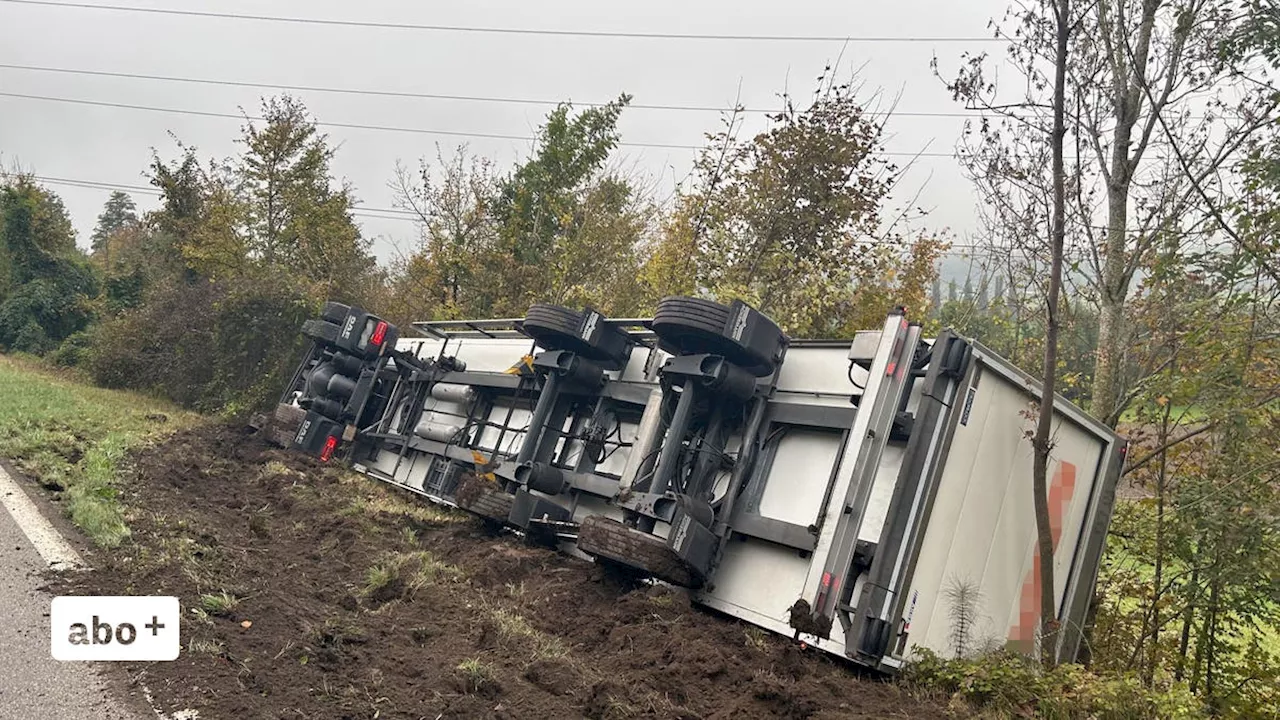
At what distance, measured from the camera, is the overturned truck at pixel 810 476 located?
4762 millimetres

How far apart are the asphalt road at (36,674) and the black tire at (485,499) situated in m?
3.19

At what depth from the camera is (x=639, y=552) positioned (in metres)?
5.38

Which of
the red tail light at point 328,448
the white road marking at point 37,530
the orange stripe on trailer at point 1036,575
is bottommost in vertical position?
the white road marking at point 37,530

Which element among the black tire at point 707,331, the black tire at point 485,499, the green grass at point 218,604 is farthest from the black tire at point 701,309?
the green grass at point 218,604

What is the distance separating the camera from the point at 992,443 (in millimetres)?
5273

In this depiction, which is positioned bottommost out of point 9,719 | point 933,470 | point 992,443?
point 9,719

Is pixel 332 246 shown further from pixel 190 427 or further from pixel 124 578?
pixel 124 578

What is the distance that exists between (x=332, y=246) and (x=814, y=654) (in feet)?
73.3

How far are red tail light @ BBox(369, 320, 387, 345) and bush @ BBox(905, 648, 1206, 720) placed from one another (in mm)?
8737

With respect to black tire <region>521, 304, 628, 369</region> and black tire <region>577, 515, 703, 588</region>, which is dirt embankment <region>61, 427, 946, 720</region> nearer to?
black tire <region>577, 515, 703, 588</region>

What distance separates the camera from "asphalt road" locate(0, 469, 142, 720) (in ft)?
10.7

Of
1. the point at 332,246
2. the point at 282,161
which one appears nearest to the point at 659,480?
the point at 332,246

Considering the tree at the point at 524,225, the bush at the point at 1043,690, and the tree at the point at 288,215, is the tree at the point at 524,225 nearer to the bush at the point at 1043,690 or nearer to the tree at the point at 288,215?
the tree at the point at 288,215

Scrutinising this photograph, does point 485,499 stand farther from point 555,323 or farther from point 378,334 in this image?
point 378,334
